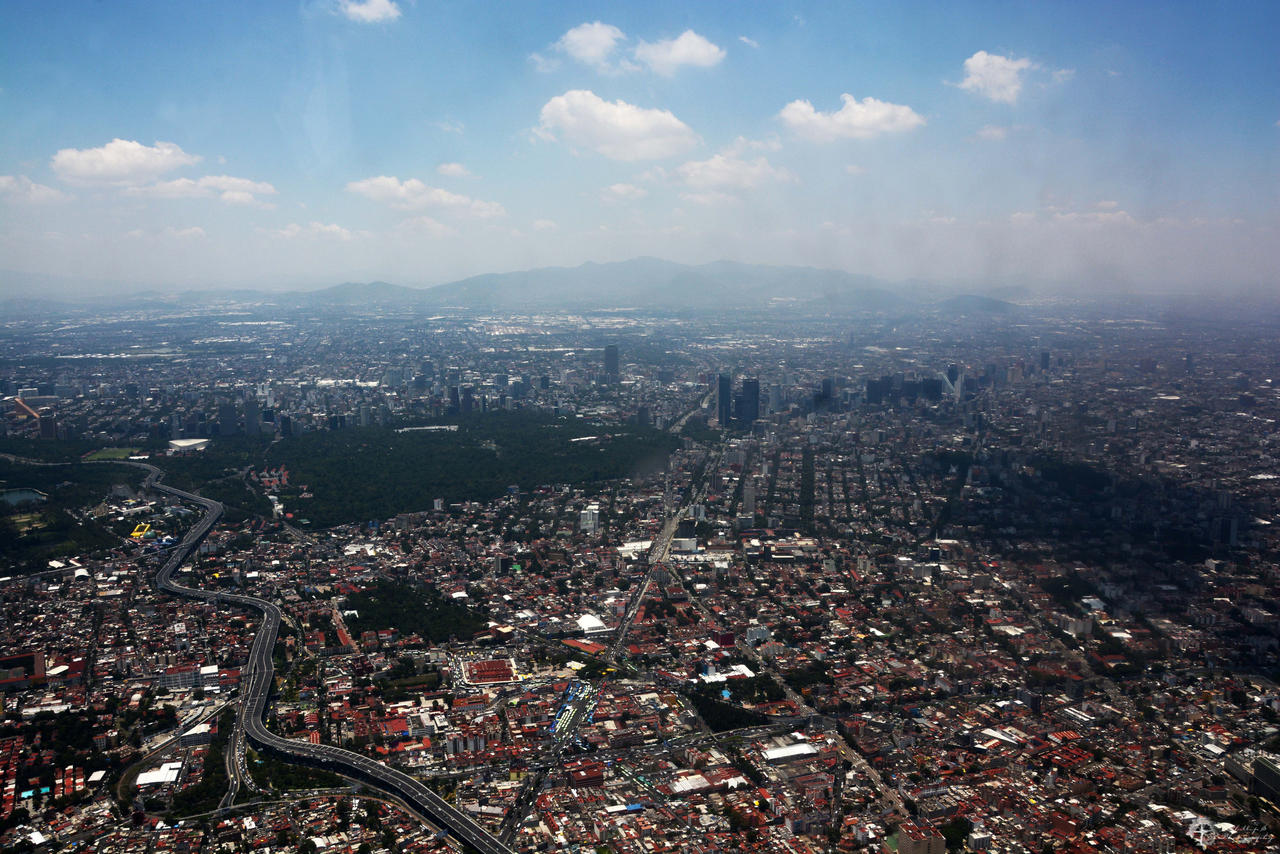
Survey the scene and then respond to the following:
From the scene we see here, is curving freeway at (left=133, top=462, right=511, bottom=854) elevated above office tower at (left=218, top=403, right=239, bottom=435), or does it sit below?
below

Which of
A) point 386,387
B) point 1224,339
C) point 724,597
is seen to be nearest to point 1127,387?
point 1224,339

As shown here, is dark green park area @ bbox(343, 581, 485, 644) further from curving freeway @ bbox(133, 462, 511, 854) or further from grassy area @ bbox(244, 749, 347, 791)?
grassy area @ bbox(244, 749, 347, 791)

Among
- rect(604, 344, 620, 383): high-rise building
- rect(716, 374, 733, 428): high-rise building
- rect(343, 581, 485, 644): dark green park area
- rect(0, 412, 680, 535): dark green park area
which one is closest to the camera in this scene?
rect(343, 581, 485, 644): dark green park area

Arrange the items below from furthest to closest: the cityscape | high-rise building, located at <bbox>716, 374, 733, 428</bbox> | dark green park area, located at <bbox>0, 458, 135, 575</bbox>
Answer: high-rise building, located at <bbox>716, 374, 733, 428</bbox> < dark green park area, located at <bbox>0, 458, 135, 575</bbox> < the cityscape

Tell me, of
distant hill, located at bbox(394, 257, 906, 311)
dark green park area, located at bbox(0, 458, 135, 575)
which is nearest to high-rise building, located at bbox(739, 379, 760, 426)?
dark green park area, located at bbox(0, 458, 135, 575)

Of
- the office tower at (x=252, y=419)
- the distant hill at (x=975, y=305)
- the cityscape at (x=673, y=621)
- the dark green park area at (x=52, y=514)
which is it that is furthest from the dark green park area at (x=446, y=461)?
the distant hill at (x=975, y=305)

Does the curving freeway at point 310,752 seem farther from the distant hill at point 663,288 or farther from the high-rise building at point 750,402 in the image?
the distant hill at point 663,288

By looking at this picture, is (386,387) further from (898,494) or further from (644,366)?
(898,494)

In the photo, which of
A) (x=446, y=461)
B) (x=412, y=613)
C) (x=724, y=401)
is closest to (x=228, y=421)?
(x=446, y=461)
